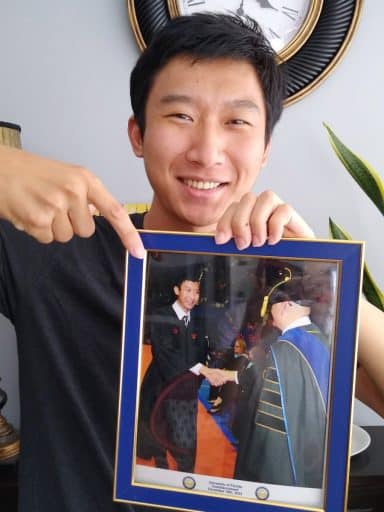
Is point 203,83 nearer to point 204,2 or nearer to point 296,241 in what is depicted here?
point 296,241

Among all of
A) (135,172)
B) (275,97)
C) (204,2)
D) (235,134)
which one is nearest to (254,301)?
(235,134)

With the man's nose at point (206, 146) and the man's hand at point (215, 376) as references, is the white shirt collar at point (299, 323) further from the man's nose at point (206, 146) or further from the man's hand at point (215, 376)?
the man's nose at point (206, 146)

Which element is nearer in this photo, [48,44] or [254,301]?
[254,301]

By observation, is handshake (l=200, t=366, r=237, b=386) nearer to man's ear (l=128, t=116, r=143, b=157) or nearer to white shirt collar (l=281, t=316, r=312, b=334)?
white shirt collar (l=281, t=316, r=312, b=334)

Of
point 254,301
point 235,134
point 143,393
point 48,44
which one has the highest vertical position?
point 48,44

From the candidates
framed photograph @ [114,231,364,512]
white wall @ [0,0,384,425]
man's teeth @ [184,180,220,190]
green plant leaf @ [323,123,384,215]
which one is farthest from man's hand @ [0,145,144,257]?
white wall @ [0,0,384,425]

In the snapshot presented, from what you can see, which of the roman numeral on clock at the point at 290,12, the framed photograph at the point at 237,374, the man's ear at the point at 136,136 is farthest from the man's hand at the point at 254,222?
the roman numeral on clock at the point at 290,12

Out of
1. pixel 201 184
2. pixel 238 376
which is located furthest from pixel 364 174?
pixel 238 376
